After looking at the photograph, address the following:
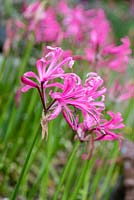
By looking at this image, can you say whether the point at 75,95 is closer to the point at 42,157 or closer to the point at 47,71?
the point at 47,71

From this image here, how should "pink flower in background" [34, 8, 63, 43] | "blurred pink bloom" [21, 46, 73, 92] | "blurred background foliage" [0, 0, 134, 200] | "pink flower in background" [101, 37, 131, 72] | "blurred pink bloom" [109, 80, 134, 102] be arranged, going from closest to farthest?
"blurred pink bloom" [21, 46, 73, 92] → "pink flower in background" [101, 37, 131, 72] → "blurred background foliage" [0, 0, 134, 200] → "blurred pink bloom" [109, 80, 134, 102] → "pink flower in background" [34, 8, 63, 43]

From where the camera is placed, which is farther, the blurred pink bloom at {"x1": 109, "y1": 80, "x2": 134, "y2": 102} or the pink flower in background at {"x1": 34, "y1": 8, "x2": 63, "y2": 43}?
the pink flower in background at {"x1": 34, "y1": 8, "x2": 63, "y2": 43}

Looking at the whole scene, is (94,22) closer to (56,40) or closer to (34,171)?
(56,40)

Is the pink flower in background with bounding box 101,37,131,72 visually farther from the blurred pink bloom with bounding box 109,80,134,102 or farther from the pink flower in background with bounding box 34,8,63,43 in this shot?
the pink flower in background with bounding box 34,8,63,43

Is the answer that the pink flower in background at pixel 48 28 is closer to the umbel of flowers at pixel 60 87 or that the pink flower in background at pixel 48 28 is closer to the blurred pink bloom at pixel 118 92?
the blurred pink bloom at pixel 118 92

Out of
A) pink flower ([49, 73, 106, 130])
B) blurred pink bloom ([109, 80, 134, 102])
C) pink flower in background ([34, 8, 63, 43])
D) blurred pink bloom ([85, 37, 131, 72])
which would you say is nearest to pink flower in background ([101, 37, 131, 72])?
blurred pink bloom ([85, 37, 131, 72])

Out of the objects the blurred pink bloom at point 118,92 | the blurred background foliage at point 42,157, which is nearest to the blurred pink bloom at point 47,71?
the blurred background foliage at point 42,157

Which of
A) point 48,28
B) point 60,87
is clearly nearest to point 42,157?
point 48,28

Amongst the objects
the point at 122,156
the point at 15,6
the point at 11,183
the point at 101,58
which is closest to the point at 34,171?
the point at 11,183

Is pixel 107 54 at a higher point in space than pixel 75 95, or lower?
higher

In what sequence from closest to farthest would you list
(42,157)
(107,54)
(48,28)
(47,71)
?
(47,71) < (107,54) < (48,28) < (42,157)

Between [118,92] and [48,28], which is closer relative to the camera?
[118,92]
